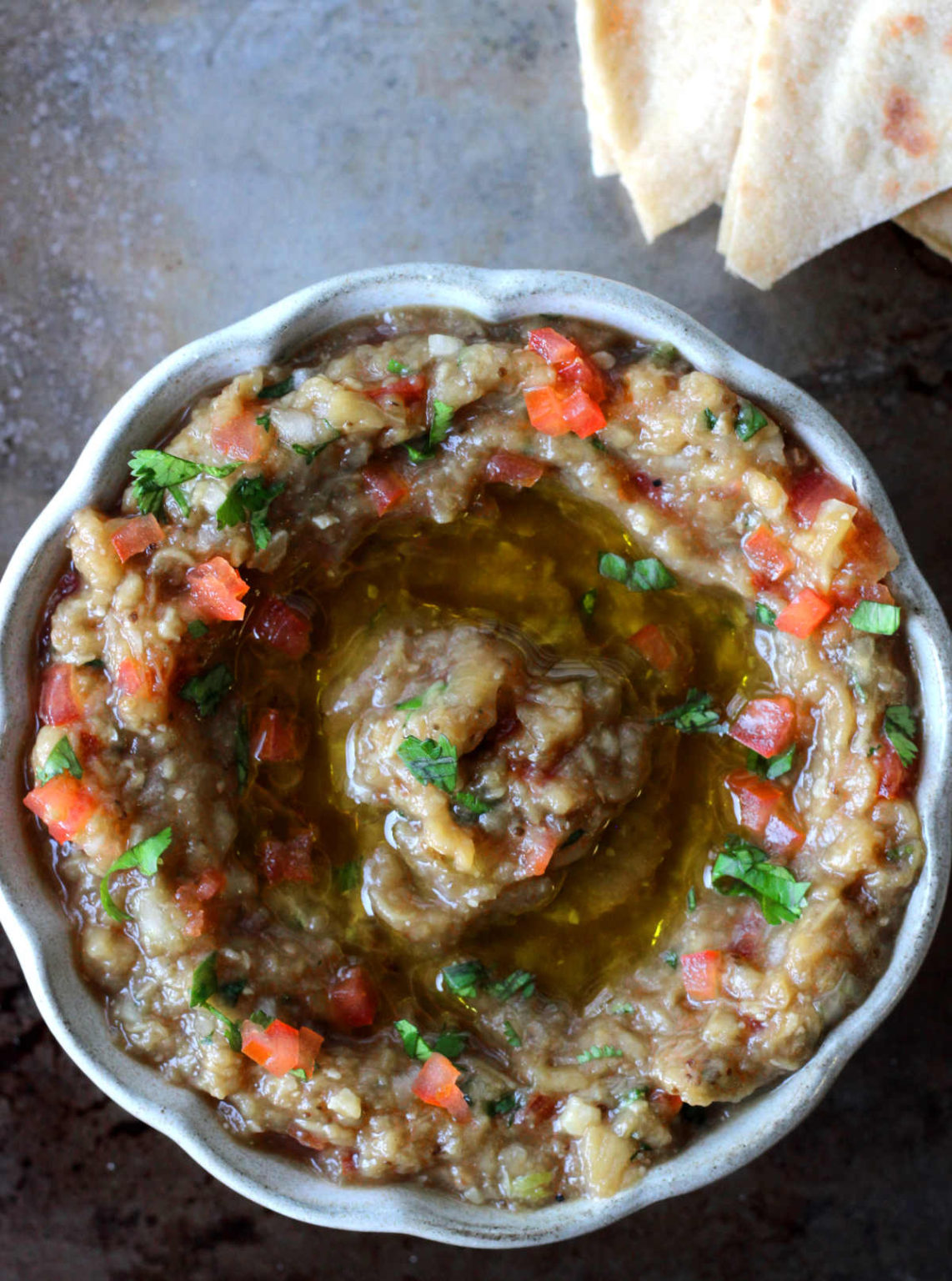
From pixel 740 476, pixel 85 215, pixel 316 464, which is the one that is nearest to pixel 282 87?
pixel 85 215

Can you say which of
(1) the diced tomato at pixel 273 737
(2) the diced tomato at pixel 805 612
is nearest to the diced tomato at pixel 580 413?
(2) the diced tomato at pixel 805 612

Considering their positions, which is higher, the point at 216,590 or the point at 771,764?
the point at 216,590

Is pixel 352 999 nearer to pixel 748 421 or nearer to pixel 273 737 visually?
pixel 273 737

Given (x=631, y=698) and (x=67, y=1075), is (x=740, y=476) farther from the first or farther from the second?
(x=67, y=1075)

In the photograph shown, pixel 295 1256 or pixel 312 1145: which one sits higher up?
pixel 312 1145

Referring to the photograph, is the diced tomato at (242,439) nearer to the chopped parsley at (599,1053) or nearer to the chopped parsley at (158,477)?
the chopped parsley at (158,477)

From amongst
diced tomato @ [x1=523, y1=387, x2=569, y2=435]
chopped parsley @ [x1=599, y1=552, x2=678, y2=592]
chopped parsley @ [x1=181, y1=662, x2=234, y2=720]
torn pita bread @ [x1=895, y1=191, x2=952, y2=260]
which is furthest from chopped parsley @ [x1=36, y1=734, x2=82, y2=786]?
torn pita bread @ [x1=895, y1=191, x2=952, y2=260]

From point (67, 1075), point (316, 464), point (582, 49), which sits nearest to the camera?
point (316, 464)

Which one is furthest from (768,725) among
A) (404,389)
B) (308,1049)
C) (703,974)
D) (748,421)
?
(308,1049)
